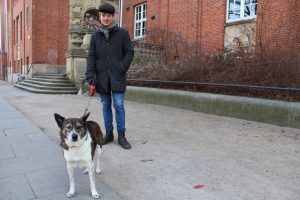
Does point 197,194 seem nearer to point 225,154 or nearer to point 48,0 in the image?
point 225,154

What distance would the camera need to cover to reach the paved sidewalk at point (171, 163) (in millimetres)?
3512

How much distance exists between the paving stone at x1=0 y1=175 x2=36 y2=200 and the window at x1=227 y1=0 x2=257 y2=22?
42.9 ft

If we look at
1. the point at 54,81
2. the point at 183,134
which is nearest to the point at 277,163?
the point at 183,134

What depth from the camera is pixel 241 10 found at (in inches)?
589

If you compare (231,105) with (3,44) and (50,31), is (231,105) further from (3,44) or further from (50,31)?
(3,44)

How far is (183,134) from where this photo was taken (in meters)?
6.43

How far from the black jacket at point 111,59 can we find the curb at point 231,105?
3913 mm

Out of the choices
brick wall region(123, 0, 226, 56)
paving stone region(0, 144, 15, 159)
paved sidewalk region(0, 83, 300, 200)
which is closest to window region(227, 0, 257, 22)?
brick wall region(123, 0, 226, 56)

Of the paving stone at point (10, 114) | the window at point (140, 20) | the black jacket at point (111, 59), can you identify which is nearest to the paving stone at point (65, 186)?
the black jacket at point (111, 59)

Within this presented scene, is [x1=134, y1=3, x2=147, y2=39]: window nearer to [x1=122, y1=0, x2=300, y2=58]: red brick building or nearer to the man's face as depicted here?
[x1=122, y1=0, x2=300, y2=58]: red brick building

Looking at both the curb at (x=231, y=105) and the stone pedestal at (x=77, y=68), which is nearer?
the curb at (x=231, y=105)

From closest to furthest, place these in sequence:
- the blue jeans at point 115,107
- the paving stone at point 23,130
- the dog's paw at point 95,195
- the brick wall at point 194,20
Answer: the dog's paw at point 95,195, the blue jeans at point 115,107, the paving stone at point 23,130, the brick wall at point 194,20

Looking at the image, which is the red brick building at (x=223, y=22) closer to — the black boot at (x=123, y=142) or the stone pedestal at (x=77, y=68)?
the stone pedestal at (x=77, y=68)

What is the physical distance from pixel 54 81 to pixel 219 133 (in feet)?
41.0
